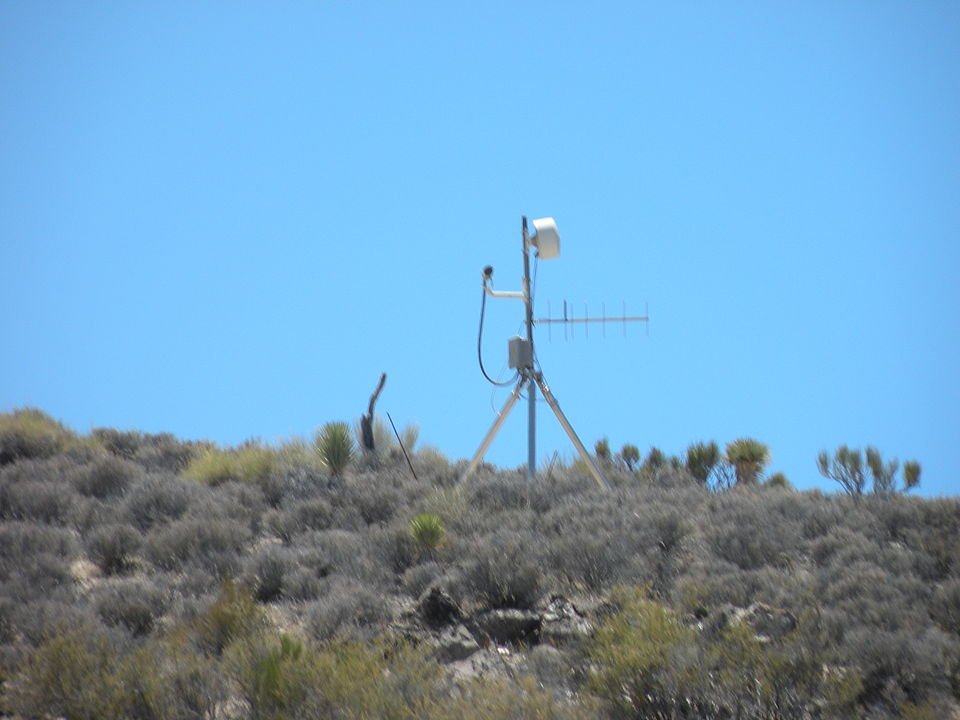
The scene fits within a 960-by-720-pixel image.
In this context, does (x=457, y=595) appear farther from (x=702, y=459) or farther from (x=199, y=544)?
(x=702, y=459)

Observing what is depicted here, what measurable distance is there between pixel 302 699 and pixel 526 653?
2.17 meters

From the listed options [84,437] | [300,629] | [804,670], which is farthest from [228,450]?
[804,670]

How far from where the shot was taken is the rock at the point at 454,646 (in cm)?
970

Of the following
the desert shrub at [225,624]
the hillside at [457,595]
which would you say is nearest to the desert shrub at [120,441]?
the hillside at [457,595]

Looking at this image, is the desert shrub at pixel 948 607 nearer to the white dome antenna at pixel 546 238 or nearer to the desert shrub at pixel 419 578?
the desert shrub at pixel 419 578

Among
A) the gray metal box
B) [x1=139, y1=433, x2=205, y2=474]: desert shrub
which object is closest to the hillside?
[x1=139, y1=433, x2=205, y2=474]: desert shrub

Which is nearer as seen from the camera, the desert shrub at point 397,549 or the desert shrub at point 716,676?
the desert shrub at point 716,676

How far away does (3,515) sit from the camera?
45.1 ft

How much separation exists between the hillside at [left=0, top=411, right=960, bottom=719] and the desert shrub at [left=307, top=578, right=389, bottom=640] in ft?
0.09

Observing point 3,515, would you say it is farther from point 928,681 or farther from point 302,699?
point 928,681

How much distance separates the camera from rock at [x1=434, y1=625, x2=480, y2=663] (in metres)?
9.70

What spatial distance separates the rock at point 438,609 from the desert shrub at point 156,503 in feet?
13.8

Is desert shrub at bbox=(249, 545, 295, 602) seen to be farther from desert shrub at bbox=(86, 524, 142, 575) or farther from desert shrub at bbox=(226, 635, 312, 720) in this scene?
desert shrub at bbox=(226, 635, 312, 720)

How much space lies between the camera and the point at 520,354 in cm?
1410
